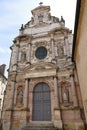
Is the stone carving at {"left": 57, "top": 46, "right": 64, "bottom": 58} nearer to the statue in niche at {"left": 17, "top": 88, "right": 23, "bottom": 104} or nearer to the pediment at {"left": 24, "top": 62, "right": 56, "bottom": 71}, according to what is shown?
the pediment at {"left": 24, "top": 62, "right": 56, "bottom": 71}

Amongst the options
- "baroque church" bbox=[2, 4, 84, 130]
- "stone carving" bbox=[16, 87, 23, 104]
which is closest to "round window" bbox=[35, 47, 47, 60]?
→ "baroque church" bbox=[2, 4, 84, 130]

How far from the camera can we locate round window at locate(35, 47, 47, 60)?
12562 millimetres

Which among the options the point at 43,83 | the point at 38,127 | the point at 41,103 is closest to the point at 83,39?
the point at 43,83

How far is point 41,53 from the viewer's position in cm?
1280

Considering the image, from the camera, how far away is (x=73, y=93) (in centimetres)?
970

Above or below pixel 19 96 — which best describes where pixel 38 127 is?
below

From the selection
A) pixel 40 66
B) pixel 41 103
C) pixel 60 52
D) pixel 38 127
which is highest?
pixel 60 52

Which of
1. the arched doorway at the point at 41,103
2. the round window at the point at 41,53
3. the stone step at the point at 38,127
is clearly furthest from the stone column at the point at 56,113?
the round window at the point at 41,53

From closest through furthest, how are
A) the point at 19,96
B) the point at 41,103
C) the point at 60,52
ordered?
the point at 41,103 < the point at 19,96 < the point at 60,52

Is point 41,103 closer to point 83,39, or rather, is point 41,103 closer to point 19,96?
point 19,96

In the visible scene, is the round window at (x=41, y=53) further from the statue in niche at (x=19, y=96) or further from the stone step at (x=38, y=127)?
the stone step at (x=38, y=127)

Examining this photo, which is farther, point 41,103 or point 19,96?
point 19,96

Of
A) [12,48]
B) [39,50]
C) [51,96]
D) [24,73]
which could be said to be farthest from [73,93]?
[12,48]

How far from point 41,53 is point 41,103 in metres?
4.96
